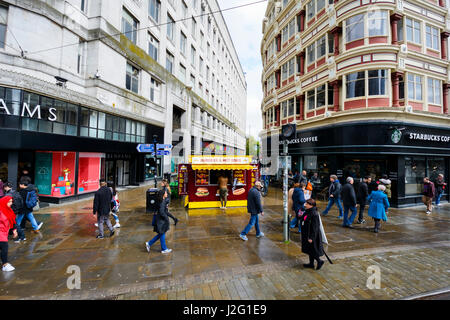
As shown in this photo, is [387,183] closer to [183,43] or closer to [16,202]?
[16,202]

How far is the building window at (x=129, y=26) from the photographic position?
52.0 ft

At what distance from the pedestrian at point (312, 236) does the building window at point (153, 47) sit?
20608mm

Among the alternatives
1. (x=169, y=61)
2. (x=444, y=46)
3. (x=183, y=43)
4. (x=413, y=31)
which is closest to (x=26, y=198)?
(x=169, y=61)

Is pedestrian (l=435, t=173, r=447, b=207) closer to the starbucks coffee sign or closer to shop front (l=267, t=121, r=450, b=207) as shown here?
shop front (l=267, t=121, r=450, b=207)

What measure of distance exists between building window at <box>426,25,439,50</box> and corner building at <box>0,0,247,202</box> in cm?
1929

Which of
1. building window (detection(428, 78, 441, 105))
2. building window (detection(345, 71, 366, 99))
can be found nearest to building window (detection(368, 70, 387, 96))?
building window (detection(345, 71, 366, 99))

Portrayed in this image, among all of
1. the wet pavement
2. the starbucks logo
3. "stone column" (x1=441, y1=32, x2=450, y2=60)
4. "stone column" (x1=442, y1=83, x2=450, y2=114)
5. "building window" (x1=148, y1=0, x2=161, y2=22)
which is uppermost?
"building window" (x1=148, y1=0, x2=161, y2=22)

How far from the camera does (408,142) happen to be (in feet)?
39.0

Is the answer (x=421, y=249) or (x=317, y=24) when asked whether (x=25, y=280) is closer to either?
(x=421, y=249)

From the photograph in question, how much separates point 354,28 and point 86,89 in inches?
712

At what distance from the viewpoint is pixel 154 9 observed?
19484 mm

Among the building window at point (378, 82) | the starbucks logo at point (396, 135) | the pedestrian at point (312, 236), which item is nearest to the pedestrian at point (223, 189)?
the pedestrian at point (312, 236)

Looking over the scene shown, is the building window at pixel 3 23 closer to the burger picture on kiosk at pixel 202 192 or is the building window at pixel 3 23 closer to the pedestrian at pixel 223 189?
the burger picture on kiosk at pixel 202 192

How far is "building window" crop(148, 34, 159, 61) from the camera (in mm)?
18994
